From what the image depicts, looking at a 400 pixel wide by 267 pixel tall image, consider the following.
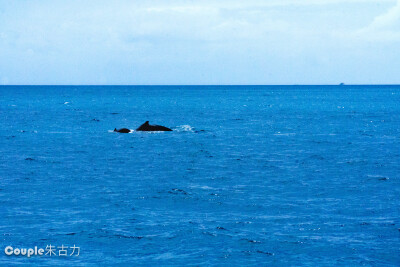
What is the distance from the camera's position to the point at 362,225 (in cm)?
2394

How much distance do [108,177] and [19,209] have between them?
390 inches

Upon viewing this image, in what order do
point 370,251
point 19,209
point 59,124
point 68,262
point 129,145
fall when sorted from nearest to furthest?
point 68,262 → point 370,251 → point 19,209 → point 129,145 → point 59,124

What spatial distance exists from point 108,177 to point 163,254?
1670 centimetres

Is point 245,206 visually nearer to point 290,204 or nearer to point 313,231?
point 290,204

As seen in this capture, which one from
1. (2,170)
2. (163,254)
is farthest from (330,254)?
(2,170)

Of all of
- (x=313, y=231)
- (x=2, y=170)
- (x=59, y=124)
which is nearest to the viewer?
(x=313, y=231)

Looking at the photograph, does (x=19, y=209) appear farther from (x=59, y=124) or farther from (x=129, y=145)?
(x=59, y=124)

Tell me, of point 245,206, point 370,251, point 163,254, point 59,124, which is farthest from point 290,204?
point 59,124

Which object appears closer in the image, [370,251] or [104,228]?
[370,251]

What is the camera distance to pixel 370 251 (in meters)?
20.7

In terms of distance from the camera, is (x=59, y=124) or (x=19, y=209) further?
(x=59, y=124)

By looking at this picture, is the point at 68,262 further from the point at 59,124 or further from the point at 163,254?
the point at 59,124

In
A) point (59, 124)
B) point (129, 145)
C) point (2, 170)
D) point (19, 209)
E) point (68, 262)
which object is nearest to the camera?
point (68, 262)

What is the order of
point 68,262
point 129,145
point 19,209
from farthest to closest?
point 129,145, point 19,209, point 68,262
